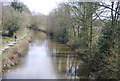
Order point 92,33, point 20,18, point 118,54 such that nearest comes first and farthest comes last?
point 118,54, point 92,33, point 20,18

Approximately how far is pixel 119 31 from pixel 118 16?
0.80m

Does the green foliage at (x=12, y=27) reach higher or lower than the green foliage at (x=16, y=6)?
lower

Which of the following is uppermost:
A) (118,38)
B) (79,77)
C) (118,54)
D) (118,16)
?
(118,16)

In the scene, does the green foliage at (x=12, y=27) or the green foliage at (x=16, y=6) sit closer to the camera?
the green foliage at (x=12, y=27)

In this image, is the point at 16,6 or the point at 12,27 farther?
the point at 16,6

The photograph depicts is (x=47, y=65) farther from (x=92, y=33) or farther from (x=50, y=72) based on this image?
(x=92, y=33)

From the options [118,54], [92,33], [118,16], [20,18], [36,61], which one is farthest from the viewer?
[20,18]

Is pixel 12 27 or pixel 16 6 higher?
pixel 16 6

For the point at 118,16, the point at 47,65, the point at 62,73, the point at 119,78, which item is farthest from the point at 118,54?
the point at 47,65

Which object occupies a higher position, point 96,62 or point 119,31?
point 119,31

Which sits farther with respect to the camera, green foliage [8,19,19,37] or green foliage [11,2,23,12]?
green foliage [11,2,23,12]

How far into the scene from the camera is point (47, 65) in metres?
11.7

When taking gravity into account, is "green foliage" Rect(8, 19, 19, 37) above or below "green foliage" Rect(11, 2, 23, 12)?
below

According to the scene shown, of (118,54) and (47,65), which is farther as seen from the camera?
(47,65)
